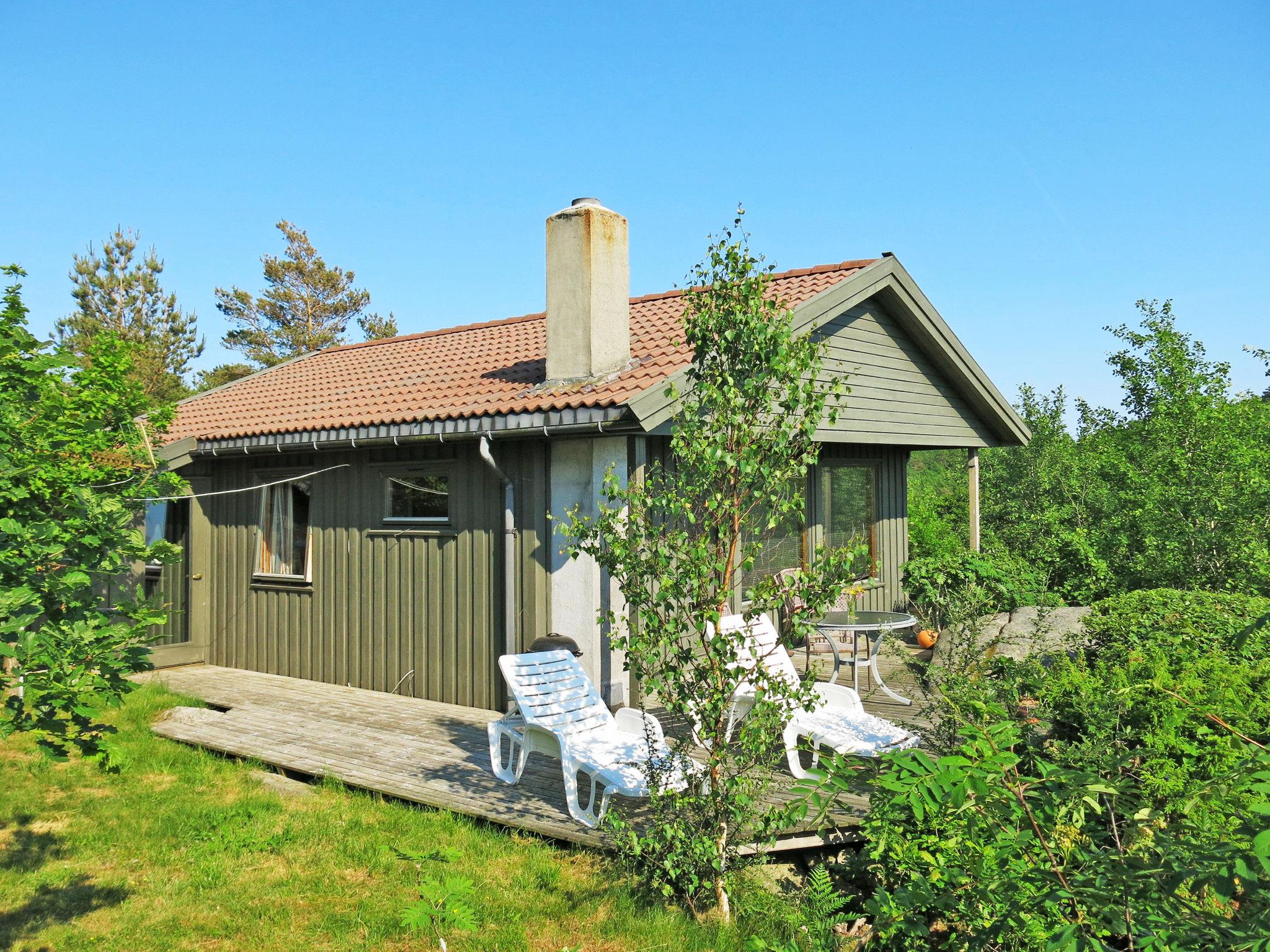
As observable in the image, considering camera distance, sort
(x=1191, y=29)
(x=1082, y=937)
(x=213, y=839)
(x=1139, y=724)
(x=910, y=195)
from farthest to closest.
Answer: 1. (x=910, y=195)
2. (x=1191, y=29)
3. (x=213, y=839)
4. (x=1139, y=724)
5. (x=1082, y=937)

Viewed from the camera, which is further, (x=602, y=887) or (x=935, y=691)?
(x=935, y=691)

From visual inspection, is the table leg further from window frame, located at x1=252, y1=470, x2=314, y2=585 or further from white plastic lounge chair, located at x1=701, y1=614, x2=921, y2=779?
window frame, located at x1=252, y1=470, x2=314, y2=585

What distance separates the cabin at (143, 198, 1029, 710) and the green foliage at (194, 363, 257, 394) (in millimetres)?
24364

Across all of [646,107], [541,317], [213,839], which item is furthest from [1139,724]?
[646,107]

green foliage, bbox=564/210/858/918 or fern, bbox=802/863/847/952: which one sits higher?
green foliage, bbox=564/210/858/918

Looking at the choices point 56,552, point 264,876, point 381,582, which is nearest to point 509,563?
point 381,582

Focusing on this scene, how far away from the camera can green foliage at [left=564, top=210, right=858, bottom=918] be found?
170 inches

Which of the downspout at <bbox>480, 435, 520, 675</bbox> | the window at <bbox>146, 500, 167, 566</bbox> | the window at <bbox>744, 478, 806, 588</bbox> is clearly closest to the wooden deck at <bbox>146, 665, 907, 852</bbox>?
the downspout at <bbox>480, 435, 520, 675</bbox>

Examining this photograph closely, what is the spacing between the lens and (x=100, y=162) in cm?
1922

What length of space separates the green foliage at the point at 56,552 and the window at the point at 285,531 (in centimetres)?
676

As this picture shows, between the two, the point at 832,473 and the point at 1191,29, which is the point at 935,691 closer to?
the point at 832,473

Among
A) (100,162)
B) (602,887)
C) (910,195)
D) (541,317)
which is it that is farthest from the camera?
(100,162)

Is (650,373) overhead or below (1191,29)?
below

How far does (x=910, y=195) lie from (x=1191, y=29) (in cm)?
389
